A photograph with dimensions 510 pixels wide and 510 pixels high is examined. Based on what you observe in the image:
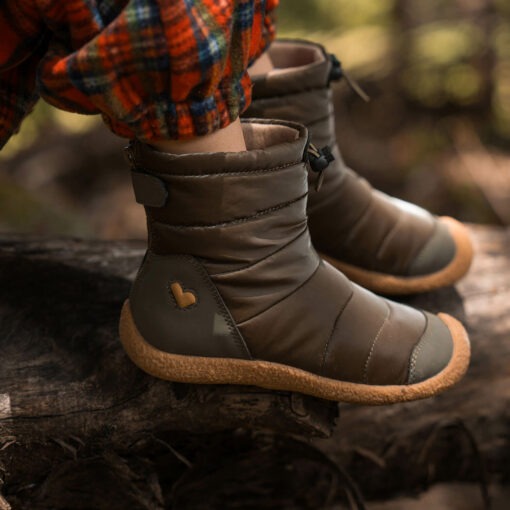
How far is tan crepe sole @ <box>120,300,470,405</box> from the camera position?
0.99 m

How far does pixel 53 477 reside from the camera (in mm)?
1045

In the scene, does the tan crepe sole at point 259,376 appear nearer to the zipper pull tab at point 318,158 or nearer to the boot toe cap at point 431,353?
the boot toe cap at point 431,353

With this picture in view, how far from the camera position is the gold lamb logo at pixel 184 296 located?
978mm

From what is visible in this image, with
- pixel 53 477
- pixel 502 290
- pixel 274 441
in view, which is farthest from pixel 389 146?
pixel 53 477

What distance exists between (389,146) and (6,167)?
2.13 m

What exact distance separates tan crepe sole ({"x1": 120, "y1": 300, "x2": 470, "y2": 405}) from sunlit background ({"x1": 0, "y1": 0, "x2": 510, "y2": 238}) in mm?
Result: 2167

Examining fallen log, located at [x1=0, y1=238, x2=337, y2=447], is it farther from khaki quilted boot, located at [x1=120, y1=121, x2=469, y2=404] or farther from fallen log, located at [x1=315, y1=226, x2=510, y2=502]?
fallen log, located at [x1=315, y1=226, x2=510, y2=502]

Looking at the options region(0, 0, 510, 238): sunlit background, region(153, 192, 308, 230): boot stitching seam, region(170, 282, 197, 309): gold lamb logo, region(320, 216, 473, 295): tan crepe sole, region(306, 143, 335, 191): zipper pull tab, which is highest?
region(306, 143, 335, 191): zipper pull tab

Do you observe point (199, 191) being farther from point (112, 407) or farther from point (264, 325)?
point (112, 407)

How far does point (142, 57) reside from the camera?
79 centimetres

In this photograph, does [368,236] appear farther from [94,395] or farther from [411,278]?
[94,395]

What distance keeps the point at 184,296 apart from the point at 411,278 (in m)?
0.53

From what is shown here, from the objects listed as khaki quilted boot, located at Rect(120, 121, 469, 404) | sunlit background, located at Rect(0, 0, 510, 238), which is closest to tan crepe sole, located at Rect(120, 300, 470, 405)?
khaki quilted boot, located at Rect(120, 121, 469, 404)

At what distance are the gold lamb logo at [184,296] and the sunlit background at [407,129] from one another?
2.19m
